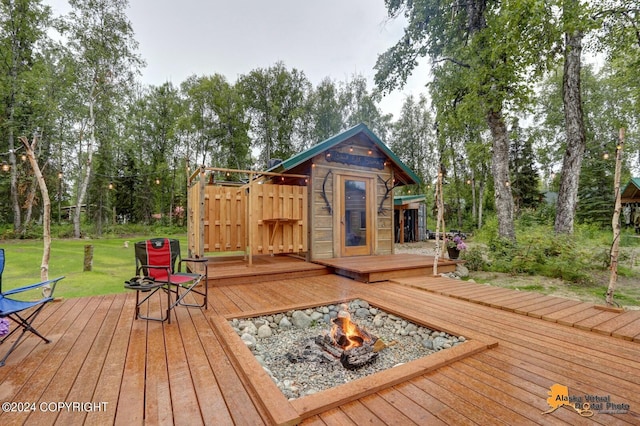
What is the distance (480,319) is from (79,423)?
3523 millimetres

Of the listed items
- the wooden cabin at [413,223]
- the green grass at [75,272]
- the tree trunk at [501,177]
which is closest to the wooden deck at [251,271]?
the green grass at [75,272]

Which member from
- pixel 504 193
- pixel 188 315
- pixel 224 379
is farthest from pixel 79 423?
pixel 504 193

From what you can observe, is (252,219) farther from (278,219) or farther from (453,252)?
(453,252)

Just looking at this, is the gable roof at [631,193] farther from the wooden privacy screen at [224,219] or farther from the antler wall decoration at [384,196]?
the wooden privacy screen at [224,219]

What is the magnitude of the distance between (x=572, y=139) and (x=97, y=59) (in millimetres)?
20144

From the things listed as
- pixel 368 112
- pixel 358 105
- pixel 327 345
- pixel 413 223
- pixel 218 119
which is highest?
pixel 358 105

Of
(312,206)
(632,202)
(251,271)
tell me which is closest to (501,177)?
(312,206)

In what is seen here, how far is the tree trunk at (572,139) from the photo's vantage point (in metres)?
7.39

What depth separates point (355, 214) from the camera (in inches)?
280

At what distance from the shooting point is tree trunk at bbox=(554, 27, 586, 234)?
7395 millimetres

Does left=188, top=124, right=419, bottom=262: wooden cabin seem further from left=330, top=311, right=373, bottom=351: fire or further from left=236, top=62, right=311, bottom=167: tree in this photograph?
left=236, top=62, right=311, bottom=167: tree

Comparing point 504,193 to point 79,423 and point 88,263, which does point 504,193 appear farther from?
point 88,263

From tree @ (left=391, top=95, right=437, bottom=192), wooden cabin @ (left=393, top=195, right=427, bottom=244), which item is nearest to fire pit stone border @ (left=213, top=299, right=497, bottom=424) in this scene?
wooden cabin @ (left=393, top=195, right=427, bottom=244)

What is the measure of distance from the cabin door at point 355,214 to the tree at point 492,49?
3650 mm
